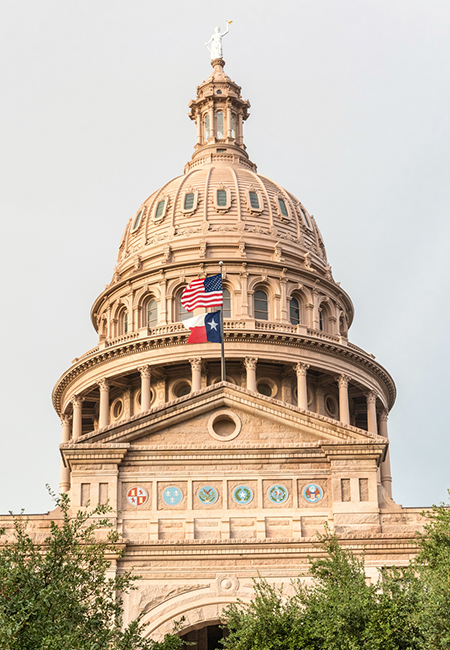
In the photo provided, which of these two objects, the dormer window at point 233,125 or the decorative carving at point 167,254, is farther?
the dormer window at point 233,125

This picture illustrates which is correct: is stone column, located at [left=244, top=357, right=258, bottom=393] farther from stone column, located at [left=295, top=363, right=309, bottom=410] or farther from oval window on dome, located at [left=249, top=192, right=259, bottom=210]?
oval window on dome, located at [left=249, top=192, right=259, bottom=210]

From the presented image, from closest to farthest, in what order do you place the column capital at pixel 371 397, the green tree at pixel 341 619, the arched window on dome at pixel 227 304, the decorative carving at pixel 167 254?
1. the green tree at pixel 341 619
2. the arched window on dome at pixel 227 304
3. the column capital at pixel 371 397
4. the decorative carving at pixel 167 254

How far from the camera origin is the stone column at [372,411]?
225 ft

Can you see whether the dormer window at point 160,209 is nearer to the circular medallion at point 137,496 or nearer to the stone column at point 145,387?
the stone column at point 145,387

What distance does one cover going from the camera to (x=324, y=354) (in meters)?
68.1

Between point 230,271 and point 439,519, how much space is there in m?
39.1

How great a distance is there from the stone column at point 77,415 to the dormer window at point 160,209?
13193mm

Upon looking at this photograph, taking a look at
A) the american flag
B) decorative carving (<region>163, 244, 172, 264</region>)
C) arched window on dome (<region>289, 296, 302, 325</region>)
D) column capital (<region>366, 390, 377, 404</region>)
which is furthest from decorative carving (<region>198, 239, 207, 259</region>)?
the american flag

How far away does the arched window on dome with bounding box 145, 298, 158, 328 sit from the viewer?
71.2 m

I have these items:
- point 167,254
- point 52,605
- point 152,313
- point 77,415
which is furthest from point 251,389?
point 52,605

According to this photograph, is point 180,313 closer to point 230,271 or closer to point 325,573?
point 230,271

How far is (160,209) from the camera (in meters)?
76.7

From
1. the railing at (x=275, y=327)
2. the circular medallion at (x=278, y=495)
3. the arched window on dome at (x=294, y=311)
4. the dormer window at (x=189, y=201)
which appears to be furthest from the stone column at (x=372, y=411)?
the circular medallion at (x=278, y=495)

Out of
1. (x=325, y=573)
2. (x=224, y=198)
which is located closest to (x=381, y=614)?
(x=325, y=573)
